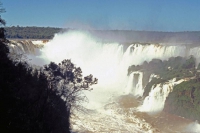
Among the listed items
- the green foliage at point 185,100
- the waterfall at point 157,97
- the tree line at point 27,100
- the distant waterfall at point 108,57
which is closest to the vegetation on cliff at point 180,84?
the green foliage at point 185,100

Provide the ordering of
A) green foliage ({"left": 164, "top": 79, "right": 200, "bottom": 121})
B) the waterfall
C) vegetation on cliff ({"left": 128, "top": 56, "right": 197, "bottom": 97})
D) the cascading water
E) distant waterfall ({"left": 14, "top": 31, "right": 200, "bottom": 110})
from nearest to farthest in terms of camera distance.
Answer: the cascading water < green foliage ({"left": 164, "top": 79, "right": 200, "bottom": 121}) < the waterfall < vegetation on cliff ({"left": 128, "top": 56, "right": 197, "bottom": 97}) < distant waterfall ({"left": 14, "top": 31, "right": 200, "bottom": 110})

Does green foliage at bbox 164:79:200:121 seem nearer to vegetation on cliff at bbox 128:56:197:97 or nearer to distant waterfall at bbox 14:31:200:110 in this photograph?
distant waterfall at bbox 14:31:200:110

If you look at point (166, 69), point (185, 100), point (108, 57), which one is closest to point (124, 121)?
point (185, 100)

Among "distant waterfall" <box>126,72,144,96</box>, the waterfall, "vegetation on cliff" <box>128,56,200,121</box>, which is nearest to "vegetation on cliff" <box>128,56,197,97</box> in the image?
"vegetation on cliff" <box>128,56,200,121</box>

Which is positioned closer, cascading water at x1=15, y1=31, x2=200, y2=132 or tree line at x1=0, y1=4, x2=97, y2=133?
tree line at x1=0, y1=4, x2=97, y2=133

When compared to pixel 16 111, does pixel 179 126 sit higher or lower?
lower

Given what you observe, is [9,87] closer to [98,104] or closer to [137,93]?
[98,104]

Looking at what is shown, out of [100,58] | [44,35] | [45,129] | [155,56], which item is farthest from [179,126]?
[44,35]

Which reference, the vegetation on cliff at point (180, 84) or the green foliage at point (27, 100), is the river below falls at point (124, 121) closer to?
the vegetation on cliff at point (180, 84)
